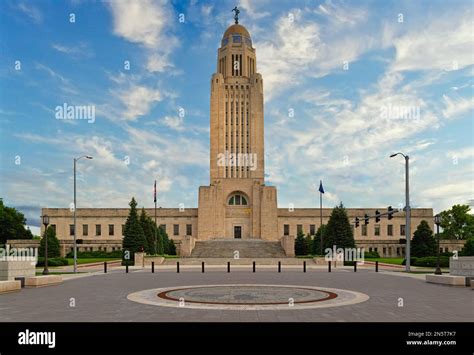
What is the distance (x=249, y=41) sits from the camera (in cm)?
8381

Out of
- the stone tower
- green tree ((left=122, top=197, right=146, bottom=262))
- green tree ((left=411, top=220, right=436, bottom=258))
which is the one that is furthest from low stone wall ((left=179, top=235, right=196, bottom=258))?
green tree ((left=411, top=220, right=436, bottom=258))

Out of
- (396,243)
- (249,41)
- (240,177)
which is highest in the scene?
(249,41)

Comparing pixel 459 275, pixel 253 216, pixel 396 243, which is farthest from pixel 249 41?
pixel 459 275

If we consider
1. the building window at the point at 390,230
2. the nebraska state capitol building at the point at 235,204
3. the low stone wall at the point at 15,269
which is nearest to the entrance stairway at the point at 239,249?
the nebraska state capitol building at the point at 235,204

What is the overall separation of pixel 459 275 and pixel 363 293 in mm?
7568

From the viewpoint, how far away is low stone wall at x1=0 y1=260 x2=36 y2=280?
66.8 feet

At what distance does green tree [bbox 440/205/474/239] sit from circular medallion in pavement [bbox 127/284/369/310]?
235ft

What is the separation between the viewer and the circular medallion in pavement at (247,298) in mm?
14312

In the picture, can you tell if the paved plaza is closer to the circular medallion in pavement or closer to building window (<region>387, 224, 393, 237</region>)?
the circular medallion in pavement

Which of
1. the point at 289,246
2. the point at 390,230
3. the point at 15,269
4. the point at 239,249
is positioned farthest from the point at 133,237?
the point at 390,230
